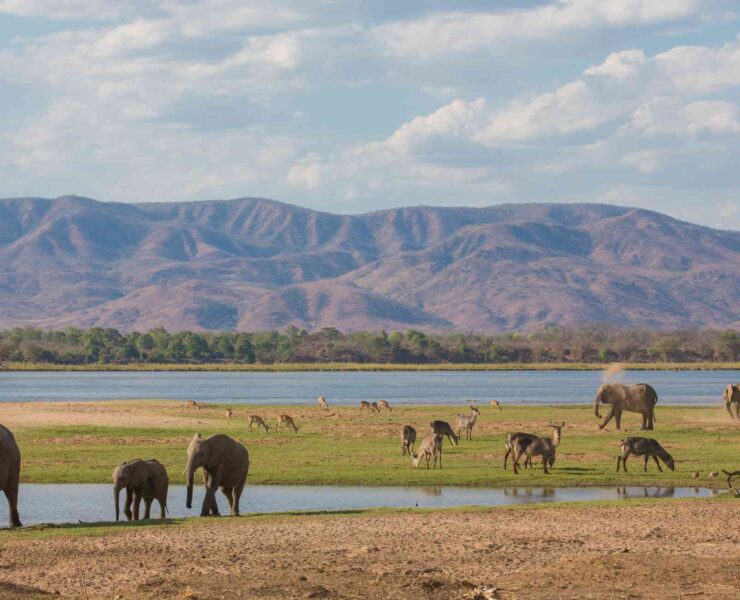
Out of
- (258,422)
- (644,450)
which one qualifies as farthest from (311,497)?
(258,422)

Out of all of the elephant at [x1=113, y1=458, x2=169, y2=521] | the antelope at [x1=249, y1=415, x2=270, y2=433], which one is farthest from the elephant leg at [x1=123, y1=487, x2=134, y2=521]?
the antelope at [x1=249, y1=415, x2=270, y2=433]

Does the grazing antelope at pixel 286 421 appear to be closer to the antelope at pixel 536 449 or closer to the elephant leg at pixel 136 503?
the antelope at pixel 536 449

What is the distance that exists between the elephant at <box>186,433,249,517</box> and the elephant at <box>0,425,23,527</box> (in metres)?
3.26

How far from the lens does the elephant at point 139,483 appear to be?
24.4m

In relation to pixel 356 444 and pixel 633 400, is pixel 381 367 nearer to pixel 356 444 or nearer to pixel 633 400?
pixel 633 400

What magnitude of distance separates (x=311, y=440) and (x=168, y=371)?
132928 millimetres

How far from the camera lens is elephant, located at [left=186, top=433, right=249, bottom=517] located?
81.3 ft

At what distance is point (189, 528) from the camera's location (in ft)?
74.5

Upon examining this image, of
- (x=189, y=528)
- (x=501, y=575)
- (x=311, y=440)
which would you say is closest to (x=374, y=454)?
(x=311, y=440)

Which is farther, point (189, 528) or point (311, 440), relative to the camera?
point (311, 440)

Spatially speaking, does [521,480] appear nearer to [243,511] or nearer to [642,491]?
[642,491]

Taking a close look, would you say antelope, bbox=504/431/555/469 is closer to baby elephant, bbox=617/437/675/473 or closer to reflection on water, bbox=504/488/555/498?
baby elephant, bbox=617/437/675/473

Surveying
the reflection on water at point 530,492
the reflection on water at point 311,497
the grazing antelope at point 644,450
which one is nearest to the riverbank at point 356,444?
the grazing antelope at point 644,450

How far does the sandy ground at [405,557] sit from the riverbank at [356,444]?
7773 mm
